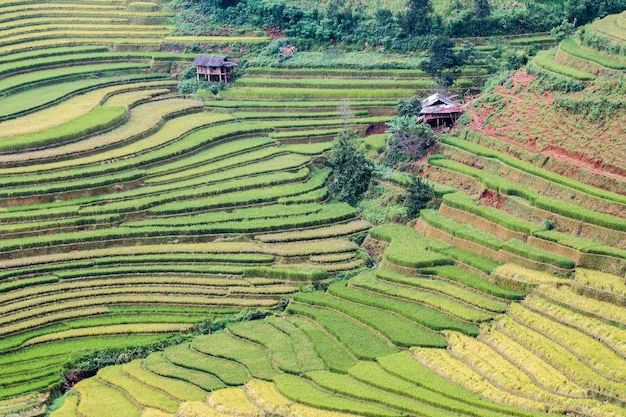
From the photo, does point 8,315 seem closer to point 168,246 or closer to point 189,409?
point 168,246

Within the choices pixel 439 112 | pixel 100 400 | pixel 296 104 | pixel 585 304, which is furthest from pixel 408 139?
pixel 100 400

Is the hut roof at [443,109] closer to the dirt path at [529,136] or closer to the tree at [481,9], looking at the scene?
the dirt path at [529,136]

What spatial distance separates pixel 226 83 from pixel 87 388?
26.0 metres

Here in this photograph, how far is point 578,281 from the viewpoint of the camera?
132 ft

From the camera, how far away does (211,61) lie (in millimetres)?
62844

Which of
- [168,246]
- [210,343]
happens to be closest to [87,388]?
[210,343]

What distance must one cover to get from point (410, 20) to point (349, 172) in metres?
13.8

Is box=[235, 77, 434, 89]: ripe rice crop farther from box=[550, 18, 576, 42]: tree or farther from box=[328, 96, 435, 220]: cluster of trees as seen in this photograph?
box=[550, 18, 576, 42]: tree

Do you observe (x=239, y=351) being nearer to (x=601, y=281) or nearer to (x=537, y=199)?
(x=601, y=281)

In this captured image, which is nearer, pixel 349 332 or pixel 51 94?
pixel 349 332

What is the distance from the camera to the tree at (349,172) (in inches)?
2051

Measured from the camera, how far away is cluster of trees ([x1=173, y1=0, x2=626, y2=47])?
62469mm

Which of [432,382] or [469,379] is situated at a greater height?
[469,379]

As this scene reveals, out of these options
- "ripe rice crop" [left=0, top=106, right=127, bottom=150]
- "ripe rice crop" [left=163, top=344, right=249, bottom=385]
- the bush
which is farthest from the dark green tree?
"ripe rice crop" [left=163, top=344, right=249, bottom=385]
